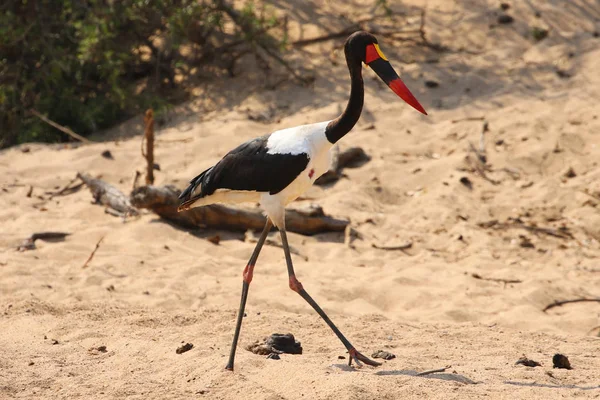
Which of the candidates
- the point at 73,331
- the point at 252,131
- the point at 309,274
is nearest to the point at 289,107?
the point at 252,131

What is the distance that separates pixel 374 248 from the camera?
7258 mm

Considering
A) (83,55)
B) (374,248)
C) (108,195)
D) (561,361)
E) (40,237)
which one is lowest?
(374,248)

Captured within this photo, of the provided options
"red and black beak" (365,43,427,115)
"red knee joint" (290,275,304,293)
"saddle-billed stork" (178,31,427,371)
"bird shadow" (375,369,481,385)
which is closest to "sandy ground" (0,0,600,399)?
"bird shadow" (375,369,481,385)

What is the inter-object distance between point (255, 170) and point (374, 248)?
99.4 inches

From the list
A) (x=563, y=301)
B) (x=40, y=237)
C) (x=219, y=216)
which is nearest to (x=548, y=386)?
(x=563, y=301)

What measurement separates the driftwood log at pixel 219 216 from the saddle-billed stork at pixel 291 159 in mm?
2056

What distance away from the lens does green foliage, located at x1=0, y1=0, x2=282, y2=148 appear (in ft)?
33.0

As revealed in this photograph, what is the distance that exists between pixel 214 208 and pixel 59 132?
150 inches

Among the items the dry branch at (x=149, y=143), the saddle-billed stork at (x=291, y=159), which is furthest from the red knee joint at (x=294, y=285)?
the dry branch at (x=149, y=143)

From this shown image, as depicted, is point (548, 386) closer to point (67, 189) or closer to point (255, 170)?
point (255, 170)

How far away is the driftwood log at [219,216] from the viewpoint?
7172 millimetres

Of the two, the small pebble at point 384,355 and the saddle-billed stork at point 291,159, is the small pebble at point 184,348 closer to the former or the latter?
the saddle-billed stork at point 291,159

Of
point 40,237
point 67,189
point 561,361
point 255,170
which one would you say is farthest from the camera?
point 67,189

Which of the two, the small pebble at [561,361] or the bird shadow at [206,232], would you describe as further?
the bird shadow at [206,232]
